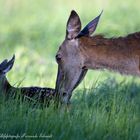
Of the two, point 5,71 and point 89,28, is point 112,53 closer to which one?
point 89,28

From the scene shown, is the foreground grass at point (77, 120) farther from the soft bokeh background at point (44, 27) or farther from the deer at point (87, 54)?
the soft bokeh background at point (44, 27)

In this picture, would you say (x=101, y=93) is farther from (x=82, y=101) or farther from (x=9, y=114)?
(x=9, y=114)

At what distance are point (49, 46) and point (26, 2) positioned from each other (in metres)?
5.38

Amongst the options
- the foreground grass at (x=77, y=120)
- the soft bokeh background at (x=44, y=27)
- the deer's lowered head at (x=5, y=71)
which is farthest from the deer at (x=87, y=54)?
the soft bokeh background at (x=44, y=27)

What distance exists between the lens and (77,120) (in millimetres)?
8203

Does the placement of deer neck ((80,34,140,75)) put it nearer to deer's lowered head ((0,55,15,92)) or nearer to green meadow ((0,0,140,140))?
green meadow ((0,0,140,140))

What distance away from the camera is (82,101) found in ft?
30.5

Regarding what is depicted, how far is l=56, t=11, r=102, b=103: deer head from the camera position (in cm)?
912

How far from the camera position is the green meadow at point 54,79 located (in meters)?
7.99

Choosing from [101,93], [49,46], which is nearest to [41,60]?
[49,46]

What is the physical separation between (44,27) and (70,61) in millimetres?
8245

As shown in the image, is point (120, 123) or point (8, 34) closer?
point (120, 123)

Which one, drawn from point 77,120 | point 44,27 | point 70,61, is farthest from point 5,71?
point 44,27

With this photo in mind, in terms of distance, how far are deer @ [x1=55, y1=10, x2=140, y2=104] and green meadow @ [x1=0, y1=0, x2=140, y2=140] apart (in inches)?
8.8
